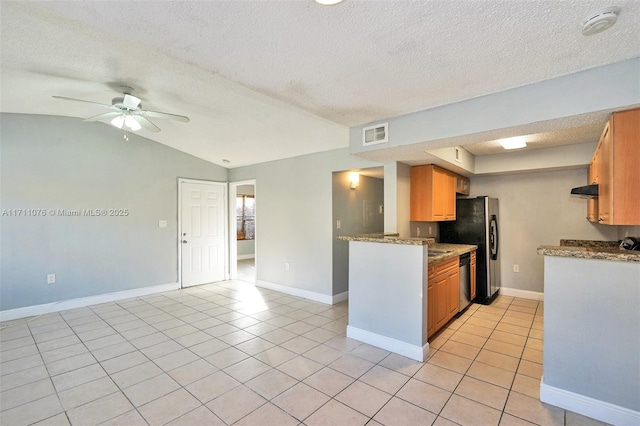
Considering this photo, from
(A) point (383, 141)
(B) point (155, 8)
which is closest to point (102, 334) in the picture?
(B) point (155, 8)

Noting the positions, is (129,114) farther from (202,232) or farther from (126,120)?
(202,232)

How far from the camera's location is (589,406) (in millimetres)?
2008

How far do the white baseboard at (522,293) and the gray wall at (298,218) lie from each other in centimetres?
292

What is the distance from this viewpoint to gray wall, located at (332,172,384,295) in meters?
4.58

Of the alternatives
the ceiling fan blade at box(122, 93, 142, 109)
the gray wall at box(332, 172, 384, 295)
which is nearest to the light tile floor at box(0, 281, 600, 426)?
the gray wall at box(332, 172, 384, 295)

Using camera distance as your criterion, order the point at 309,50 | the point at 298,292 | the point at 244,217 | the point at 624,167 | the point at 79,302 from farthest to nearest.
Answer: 1. the point at 244,217
2. the point at 298,292
3. the point at 79,302
4. the point at 624,167
5. the point at 309,50

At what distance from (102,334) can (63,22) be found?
123 inches

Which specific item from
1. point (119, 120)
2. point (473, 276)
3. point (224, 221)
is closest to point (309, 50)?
point (119, 120)

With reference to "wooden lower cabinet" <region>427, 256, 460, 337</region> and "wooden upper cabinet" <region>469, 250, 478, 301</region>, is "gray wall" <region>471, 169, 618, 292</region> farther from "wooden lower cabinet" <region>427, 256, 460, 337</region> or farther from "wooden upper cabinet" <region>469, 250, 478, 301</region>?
"wooden lower cabinet" <region>427, 256, 460, 337</region>

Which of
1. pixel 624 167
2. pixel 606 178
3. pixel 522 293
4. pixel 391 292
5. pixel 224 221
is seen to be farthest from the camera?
pixel 224 221

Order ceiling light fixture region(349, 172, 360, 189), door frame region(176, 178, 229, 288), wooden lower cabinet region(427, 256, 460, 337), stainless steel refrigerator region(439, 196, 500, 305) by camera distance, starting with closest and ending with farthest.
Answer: wooden lower cabinet region(427, 256, 460, 337), stainless steel refrigerator region(439, 196, 500, 305), ceiling light fixture region(349, 172, 360, 189), door frame region(176, 178, 229, 288)

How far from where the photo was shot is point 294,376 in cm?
248

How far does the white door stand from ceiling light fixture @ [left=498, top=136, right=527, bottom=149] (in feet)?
16.3

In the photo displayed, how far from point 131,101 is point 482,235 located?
4.83 metres
